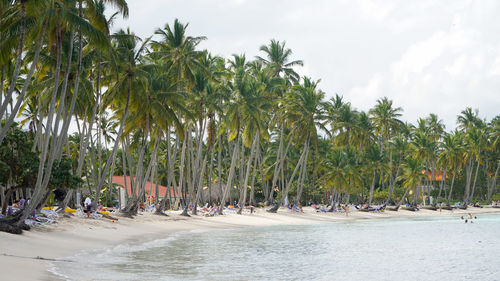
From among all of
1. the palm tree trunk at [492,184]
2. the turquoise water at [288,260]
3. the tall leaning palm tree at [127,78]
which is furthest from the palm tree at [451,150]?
the tall leaning palm tree at [127,78]

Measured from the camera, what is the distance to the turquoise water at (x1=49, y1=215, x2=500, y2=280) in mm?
15617

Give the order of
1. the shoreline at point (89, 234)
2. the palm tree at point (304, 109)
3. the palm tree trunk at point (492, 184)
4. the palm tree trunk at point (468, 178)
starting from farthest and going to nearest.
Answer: the palm tree trunk at point (492, 184) → the palm tree trunk at point (468, 178) → the palm tree at point (304, 109) → the shoreline at point (89, 234)

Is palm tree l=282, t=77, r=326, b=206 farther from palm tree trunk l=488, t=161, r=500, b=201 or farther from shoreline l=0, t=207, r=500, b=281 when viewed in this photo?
palm tree trunk l=488, t=161, r=500, b=201

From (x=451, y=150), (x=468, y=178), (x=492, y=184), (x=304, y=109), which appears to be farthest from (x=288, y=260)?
(x=492, y=184)

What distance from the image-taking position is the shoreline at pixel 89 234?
12.9 meters

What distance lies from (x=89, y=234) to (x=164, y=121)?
11113 mm

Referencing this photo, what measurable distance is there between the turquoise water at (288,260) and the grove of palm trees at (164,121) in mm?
4999

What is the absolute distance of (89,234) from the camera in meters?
23.9

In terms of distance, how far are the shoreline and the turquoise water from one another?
34.5 inches

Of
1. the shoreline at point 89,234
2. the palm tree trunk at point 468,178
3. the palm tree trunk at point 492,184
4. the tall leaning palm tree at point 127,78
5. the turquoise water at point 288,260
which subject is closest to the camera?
the shoreline at point 89,234

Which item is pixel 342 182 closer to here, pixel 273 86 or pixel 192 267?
pixel 273 86

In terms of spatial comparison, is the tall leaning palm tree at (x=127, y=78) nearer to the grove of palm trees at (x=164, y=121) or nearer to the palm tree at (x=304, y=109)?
the grove of palm trees at (x=164, y=121)

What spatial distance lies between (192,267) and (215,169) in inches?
2062

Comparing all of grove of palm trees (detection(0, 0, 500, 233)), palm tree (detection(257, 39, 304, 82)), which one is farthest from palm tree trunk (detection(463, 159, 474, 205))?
palm tree (detection(257, 39, 304, 82))
